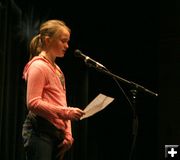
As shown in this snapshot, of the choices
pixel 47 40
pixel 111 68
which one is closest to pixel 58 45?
pixel 47 40

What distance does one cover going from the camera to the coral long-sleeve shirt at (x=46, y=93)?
179cm

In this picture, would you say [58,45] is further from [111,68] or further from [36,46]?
[111,68]

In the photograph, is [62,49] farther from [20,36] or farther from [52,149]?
[20,36]

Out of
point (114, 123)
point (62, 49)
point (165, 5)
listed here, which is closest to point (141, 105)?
point (114, 123)

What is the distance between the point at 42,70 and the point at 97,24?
231cm

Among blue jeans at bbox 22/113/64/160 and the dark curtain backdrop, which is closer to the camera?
blue jeans at bbox 22/113/64/160

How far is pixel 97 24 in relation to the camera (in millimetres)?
4086

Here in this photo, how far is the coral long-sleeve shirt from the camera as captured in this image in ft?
5.87

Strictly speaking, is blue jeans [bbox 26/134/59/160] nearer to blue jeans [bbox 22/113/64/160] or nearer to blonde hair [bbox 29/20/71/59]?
blue jeans [bbox 22/113/64/160]

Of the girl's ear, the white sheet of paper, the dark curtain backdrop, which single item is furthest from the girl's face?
the dark curtain backdrop

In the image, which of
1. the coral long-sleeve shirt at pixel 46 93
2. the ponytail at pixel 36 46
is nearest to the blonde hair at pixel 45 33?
the ponytail at pixel 36 46

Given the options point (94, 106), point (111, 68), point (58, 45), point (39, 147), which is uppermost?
point (111, 68)

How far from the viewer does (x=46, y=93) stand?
1883mm

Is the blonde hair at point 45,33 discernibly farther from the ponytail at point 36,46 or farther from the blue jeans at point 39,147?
the blue jeans at point 39,147
